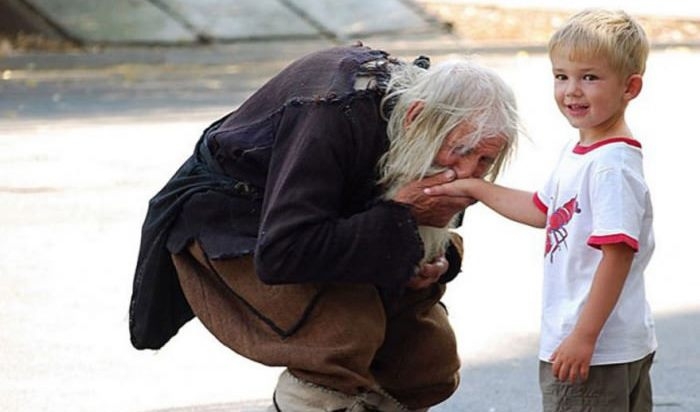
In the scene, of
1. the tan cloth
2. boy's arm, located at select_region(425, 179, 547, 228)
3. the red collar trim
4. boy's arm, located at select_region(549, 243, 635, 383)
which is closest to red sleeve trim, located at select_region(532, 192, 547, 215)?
boy's arm, located at select_region(425, 179, 547, 228)

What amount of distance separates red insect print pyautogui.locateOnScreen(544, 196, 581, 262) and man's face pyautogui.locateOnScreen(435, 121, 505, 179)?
0.19 meters

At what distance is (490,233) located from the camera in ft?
24.2

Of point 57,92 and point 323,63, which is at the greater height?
point 323,63

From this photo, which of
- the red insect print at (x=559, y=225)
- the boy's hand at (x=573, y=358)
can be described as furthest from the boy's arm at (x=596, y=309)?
the red insect print at (x=559, y=225)

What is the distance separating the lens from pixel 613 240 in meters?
3.05

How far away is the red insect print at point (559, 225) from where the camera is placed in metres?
3.19

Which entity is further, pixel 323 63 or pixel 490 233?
pixel 490 233

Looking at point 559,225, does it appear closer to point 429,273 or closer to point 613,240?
point 613,240

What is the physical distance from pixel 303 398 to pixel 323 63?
0.73 meters

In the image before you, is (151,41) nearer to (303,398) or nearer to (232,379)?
(232,379)

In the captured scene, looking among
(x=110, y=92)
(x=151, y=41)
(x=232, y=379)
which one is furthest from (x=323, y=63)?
(x=151, y=41)

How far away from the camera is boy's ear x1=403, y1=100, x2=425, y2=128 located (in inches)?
122

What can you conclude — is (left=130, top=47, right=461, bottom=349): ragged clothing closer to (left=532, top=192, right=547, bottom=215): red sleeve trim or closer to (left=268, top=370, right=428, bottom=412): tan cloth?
(left=268, top=370, right=428, bottom=412): tan cloth

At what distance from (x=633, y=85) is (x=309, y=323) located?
0.86 m
